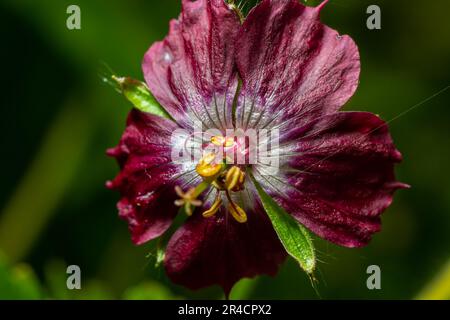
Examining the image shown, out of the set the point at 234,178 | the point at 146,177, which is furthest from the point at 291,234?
the point at 146,177

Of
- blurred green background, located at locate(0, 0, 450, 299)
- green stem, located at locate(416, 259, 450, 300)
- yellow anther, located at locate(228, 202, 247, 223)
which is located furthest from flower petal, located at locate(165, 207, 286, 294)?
blurred green background, located at locate(0, 0, 450, 299)

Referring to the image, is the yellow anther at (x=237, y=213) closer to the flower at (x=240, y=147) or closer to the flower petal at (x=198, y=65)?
the flower at (x=240, y=147)

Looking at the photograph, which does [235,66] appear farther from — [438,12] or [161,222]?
[438,12]

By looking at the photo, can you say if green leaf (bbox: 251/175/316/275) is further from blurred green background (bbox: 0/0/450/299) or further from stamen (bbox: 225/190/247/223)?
blurred green background (bbox: 0/0/450/299)

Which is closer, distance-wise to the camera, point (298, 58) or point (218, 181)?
point (298, 58)

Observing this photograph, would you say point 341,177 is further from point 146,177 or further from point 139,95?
point 139,95

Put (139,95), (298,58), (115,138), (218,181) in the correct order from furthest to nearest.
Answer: (115,138) → (139,95) → (218,181) → (298,58)

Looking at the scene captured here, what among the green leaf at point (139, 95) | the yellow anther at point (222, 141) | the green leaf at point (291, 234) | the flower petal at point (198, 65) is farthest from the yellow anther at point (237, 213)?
the green leaf at point (139, 95)
